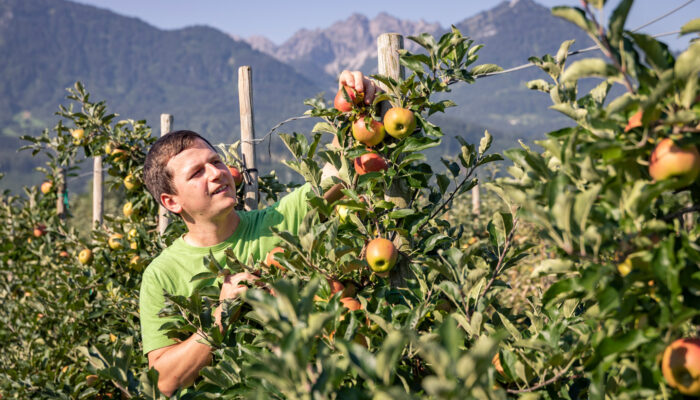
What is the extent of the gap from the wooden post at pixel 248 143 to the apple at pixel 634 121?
92.6 inches

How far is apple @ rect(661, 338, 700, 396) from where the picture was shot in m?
0.85

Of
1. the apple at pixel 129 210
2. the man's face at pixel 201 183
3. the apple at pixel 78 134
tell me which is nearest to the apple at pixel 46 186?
the apple at pixel 78 134

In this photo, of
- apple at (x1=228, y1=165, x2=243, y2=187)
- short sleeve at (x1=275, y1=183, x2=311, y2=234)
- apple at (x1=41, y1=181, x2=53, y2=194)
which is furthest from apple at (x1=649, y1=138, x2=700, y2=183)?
apple at (x1=41, y1=181, x2=53, y2=194)

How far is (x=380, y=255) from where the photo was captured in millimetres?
1528

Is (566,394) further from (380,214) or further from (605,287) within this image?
(380,214)

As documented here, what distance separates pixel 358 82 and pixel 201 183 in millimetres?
727

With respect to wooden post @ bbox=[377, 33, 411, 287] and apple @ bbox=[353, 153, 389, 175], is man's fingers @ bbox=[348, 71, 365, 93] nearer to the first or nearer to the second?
wooden post @ bbox=[377, 33, 411, 287]

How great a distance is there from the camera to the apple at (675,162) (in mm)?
861

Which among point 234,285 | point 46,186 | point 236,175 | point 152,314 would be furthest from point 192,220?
point 46,186

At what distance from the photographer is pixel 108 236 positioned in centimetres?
378

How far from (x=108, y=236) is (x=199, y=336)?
2463 millimetres

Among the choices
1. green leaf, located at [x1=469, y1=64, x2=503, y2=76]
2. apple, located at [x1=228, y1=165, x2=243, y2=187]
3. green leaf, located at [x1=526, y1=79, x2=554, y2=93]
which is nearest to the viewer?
green leaf, located at [x1=526, y1=79, x2=554, y2=93]

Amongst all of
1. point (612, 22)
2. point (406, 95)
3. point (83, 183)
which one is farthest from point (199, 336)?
point (83, 183)

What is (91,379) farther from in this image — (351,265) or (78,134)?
(78,134)
